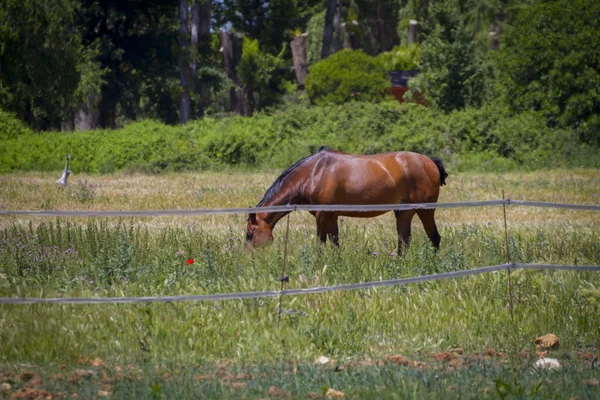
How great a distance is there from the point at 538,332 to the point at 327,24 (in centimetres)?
4616

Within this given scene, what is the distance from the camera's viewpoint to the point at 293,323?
8742 millimetres

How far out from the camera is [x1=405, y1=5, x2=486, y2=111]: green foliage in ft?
143

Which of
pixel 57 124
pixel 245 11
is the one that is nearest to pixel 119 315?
pixel 57 124

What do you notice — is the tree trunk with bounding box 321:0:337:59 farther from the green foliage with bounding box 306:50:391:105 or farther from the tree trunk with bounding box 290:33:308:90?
the tree trunk with bounding box 290:33:308:90

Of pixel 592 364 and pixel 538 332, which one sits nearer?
pixel 592 364

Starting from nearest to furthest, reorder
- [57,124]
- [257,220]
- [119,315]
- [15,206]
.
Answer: [119,315] < [257,220] < [15,206] < [57,124]

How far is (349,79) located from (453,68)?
6.83 meters

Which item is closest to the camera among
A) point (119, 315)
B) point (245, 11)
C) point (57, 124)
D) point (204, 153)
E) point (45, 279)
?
point (119, 315)

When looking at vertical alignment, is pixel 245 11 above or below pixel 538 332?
above

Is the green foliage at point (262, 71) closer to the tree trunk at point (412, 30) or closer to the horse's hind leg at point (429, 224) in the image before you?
the tree trunk at point (412, 30)

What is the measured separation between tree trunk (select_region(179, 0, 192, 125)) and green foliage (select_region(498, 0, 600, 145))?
17.2m

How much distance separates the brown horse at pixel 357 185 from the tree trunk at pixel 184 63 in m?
34.7

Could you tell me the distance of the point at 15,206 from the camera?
826 inches

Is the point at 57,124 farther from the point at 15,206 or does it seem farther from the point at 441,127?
the point at 15,206
